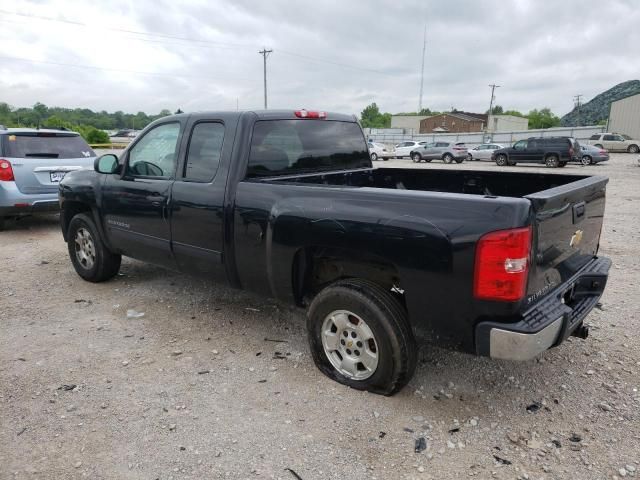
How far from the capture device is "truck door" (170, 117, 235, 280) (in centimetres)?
377

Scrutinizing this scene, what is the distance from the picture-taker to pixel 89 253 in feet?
17.7

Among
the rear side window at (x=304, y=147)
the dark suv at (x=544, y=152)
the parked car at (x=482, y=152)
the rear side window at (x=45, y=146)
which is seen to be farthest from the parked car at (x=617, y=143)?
the rear side window at (x=304, y=147)

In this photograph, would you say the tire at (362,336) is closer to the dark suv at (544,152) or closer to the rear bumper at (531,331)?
the rear bumper at (531,331)

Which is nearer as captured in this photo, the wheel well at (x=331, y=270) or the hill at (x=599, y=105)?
the wheel well at (x=331, y=270)

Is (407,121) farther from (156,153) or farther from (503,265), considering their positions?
(503,265)

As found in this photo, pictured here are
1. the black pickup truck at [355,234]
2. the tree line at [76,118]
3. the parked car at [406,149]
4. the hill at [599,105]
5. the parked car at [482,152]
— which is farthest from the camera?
the hill at [599,105]

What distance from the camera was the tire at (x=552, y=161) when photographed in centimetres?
2558

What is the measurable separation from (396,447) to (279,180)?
2.13 m

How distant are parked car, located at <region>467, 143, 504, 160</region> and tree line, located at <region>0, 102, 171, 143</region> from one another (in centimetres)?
3338

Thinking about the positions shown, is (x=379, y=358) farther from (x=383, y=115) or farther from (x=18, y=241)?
(x=383, y=115)

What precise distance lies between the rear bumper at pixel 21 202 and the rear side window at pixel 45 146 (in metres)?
0.57

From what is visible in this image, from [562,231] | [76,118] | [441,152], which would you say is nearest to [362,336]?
[562,231]

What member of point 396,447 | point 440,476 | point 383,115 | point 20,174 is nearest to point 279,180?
point 396,447

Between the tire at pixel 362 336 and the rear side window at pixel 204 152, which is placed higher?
the rear side window at pixel 204 152
